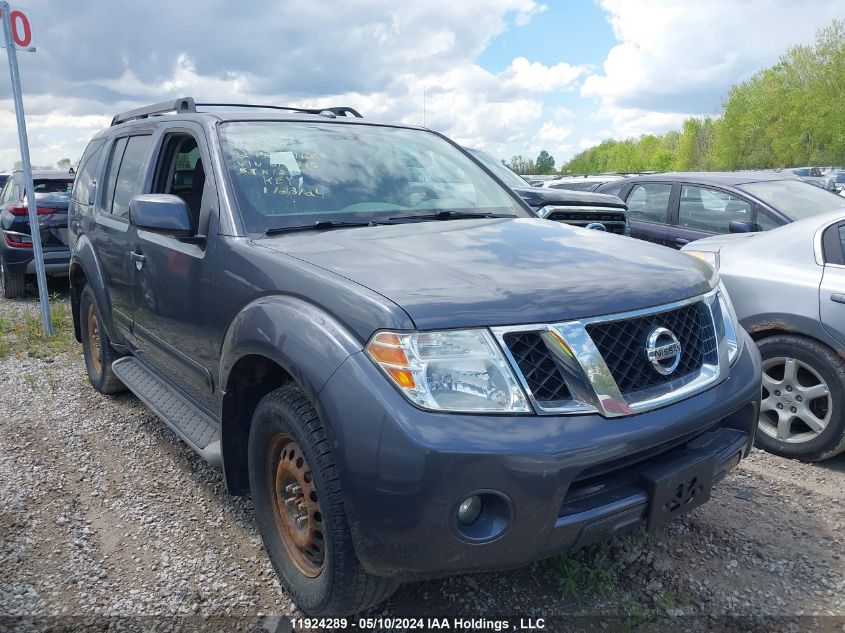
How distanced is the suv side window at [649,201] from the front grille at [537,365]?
5.78 meters

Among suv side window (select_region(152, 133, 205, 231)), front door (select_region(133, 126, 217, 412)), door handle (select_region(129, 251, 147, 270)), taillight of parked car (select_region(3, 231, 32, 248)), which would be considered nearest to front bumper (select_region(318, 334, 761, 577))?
front door (select_region(133, 126, 217, 412))

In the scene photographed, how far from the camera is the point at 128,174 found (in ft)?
13.9

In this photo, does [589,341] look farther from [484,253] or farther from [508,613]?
[508,613]

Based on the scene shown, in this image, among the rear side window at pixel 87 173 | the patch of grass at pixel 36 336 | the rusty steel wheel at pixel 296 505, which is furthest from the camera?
the patch of grass at pixel 36 336

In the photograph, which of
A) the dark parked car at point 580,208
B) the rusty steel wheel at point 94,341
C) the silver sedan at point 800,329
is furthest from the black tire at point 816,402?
the rusty steel wheel at point 94,341

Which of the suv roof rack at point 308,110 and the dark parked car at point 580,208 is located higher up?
the suv roof rack at point 308,110

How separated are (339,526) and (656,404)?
43.0 inches

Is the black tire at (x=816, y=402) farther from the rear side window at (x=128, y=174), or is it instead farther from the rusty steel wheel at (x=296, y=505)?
the rear side window at (x=128, y=174)

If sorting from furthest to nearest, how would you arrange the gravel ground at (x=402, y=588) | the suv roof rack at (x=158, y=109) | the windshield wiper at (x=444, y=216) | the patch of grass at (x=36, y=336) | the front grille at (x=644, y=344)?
1. the patch of grass at (x=36, y=336)
2. the suv roof rack at (x=158, y=109)
3. the windshield wiper at (x=444, y=216)
4. the gravel ground at (x=402, y=588)
5. the front grille at (x=644, y=344)

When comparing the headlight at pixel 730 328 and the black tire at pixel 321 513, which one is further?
the headlight at pixel 730 328

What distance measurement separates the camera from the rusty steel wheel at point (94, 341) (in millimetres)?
4979

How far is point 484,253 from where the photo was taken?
2.66m

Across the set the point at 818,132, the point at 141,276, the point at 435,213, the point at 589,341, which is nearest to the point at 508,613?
the point at 589,341

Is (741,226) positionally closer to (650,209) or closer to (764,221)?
(764,221)
